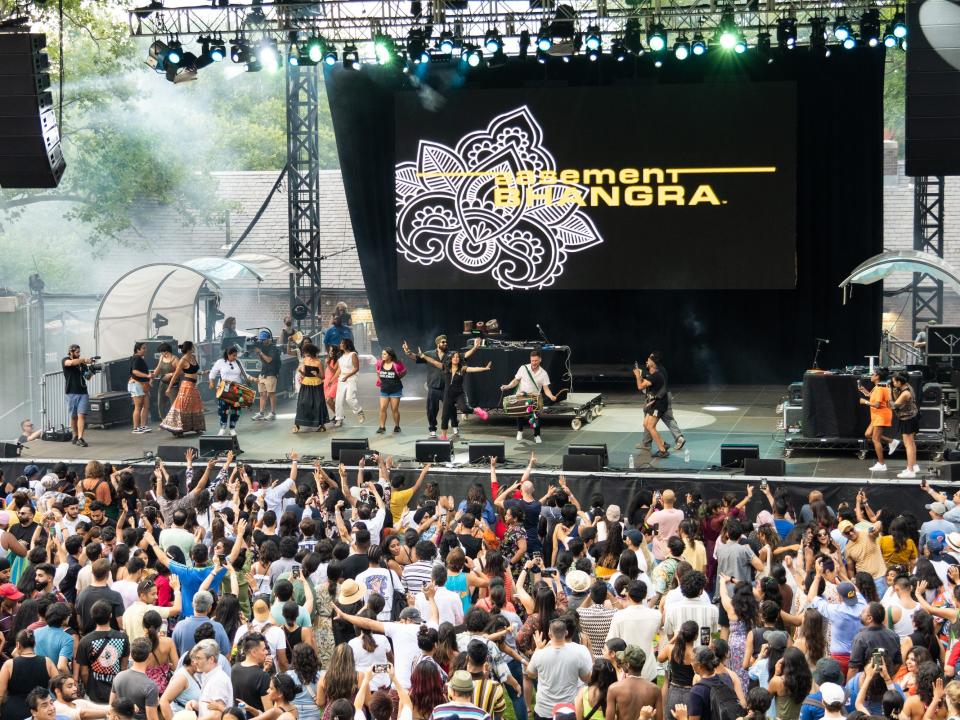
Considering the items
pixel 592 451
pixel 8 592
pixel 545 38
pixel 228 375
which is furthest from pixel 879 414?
pixel 8 592

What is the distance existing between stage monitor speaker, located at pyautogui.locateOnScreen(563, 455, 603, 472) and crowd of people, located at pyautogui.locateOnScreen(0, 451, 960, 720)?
358cm

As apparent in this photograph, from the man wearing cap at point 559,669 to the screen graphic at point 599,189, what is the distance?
50.1 feet

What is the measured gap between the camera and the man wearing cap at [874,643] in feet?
25.1

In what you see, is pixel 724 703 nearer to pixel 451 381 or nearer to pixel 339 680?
pixel 339 680

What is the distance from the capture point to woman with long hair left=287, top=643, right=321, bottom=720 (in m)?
7.24

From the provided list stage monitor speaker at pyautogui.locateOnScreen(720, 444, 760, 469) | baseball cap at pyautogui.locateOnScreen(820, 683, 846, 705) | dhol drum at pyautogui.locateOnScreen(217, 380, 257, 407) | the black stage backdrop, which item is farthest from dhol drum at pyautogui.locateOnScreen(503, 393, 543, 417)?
baseball cap at pyautogui.locateOnScreen(820, 683, 846, 705)

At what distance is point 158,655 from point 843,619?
4130 millimetres

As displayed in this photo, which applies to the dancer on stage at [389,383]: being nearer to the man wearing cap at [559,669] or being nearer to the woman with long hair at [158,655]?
the woman with long hair at [158,655]

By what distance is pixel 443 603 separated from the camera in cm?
862

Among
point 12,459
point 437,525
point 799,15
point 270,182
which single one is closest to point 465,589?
point 437,525

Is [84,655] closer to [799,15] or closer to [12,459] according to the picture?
[12,459]

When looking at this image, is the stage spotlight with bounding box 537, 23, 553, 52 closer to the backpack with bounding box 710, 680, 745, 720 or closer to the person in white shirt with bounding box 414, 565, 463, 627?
the person in white shirt with bounding box 414, 565, 463, 627

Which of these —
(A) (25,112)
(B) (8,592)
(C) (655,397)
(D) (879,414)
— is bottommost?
(B) (8,592)

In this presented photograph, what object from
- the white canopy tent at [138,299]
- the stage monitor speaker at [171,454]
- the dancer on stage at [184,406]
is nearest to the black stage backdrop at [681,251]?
the white canopy tent at [138,299]
